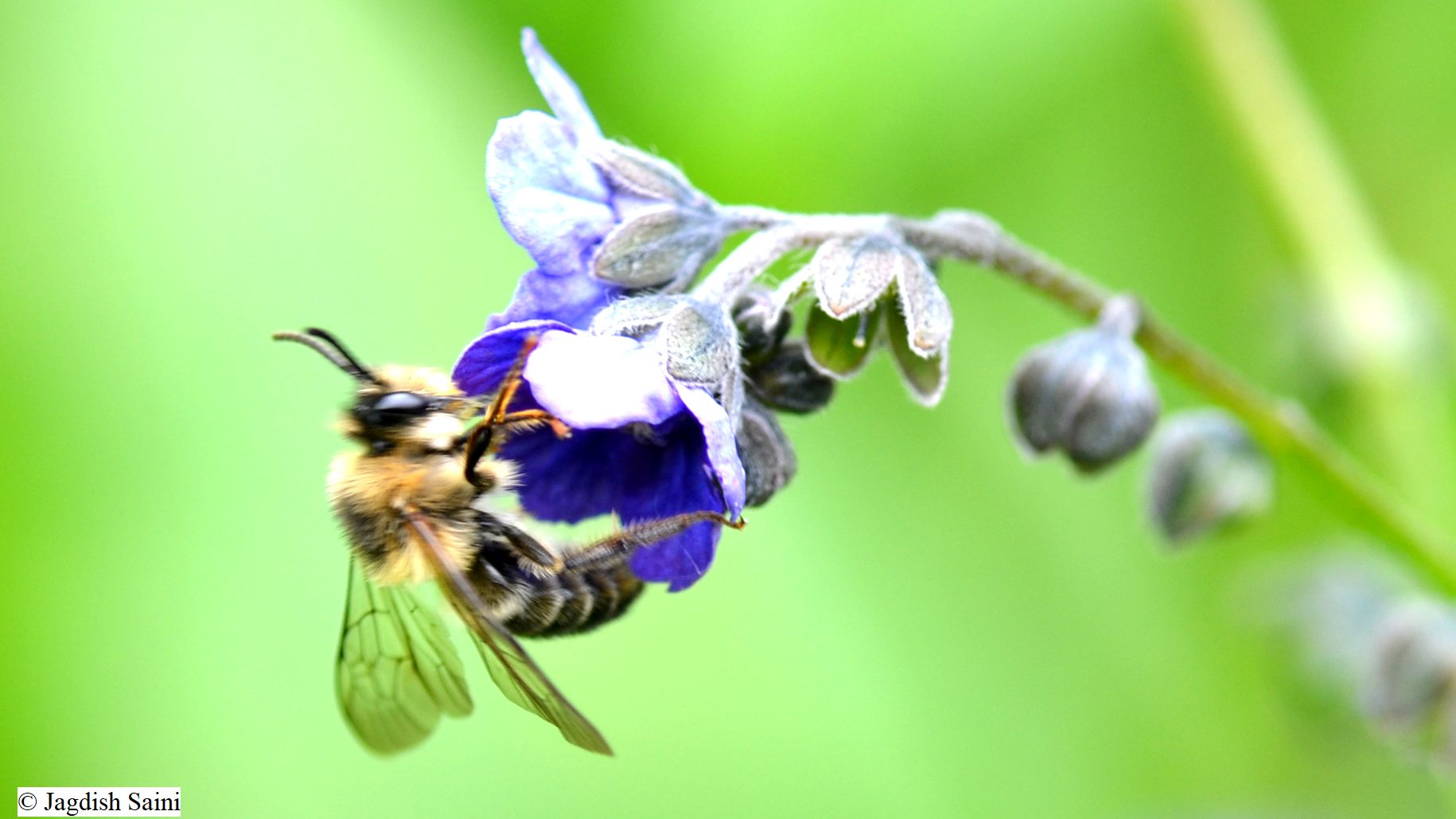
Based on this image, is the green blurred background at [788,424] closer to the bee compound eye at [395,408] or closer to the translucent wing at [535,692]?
the bee compound eye at [395,408]

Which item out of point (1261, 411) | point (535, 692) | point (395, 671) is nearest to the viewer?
point (535, 692)

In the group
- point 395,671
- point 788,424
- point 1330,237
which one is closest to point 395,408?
point 395,671

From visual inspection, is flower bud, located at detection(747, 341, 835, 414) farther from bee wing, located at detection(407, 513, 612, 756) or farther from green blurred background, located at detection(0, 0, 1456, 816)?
green blurred background, located at detection(0, 0, 1456, 816)

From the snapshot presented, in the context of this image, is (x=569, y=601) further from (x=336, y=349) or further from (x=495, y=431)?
(x=336, y=349)

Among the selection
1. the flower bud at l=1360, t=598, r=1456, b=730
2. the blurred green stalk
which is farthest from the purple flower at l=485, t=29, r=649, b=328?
the blurred green stalk

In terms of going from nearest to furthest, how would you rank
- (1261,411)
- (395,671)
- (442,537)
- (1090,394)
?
(442,537) < (395,671) < (1090,394) < (1261,411)
